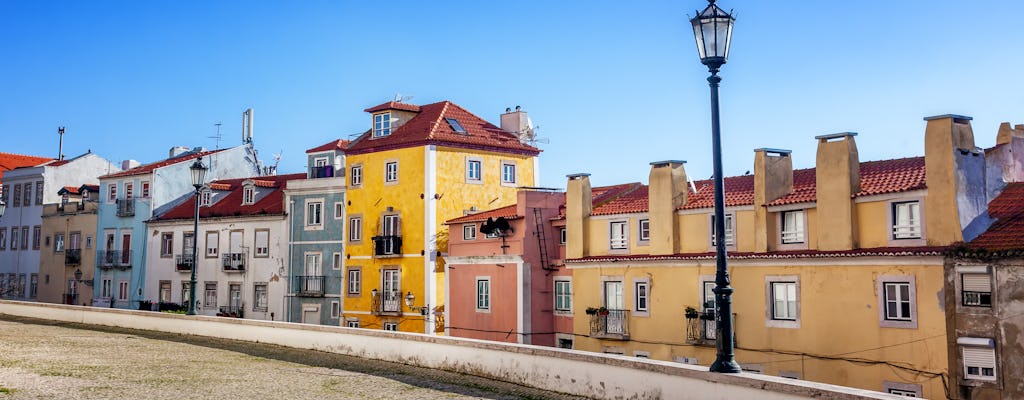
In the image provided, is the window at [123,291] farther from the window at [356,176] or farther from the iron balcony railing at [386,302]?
the iron balcony railing at [386,302]

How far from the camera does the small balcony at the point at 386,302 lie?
158ft

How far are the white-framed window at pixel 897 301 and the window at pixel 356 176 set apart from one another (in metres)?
30.4

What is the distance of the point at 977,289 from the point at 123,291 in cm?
5130

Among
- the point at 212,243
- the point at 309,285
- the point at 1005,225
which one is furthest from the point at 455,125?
the point at 1005,225

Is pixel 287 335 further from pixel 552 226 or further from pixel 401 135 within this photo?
pixel 401 135

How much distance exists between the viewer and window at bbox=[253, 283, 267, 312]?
5362cm

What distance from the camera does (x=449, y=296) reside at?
44156mm

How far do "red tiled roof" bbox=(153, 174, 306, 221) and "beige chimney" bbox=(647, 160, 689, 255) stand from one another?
83.0 ft

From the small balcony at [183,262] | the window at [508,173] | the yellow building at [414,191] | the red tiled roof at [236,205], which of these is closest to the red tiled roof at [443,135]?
the yellow building at [414,191]

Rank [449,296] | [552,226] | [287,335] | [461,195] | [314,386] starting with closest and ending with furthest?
[314,386], [287,335], [552,226], [449,296], [461,195]

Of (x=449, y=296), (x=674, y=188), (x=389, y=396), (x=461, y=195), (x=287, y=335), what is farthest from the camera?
(x=461, y=195)

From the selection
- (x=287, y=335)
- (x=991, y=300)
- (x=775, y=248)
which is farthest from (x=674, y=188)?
(x=287, y=335)

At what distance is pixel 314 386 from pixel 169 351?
8044 millimetres

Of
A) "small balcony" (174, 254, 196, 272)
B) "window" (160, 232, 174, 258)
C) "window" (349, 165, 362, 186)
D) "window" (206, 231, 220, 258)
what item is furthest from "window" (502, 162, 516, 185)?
"window" (160, 232, 174, 258)
